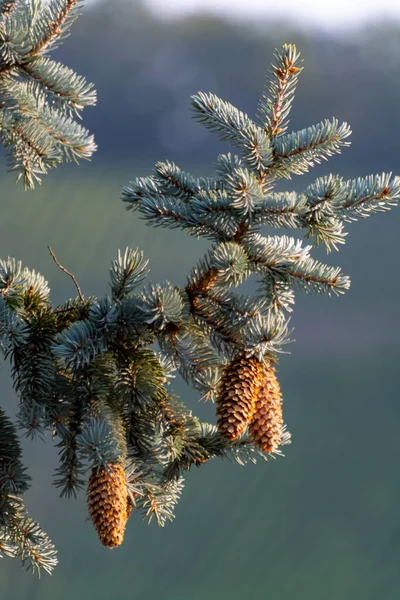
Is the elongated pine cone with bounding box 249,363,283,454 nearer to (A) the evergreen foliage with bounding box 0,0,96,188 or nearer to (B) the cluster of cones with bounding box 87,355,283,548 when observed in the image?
(B) the cluster of cones with bounding box 87,355,283,548

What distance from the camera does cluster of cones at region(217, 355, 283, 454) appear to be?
1.75 feet

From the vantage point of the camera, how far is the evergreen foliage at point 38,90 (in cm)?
49

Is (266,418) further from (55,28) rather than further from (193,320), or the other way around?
(55,28)

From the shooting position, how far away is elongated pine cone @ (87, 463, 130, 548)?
0.53 meters

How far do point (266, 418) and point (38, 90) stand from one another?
0.98ft

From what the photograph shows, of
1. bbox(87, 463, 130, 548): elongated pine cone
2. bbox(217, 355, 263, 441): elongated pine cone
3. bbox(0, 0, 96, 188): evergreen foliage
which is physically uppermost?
bbox(0, 0, 96, 188): evergreen foliage

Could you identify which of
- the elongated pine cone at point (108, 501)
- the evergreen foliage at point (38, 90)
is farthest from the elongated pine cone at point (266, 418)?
the evergreen foliage at point (38, 90)

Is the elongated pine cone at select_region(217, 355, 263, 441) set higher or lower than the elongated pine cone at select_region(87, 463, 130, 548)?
higher

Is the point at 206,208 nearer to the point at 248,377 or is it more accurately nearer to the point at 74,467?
the point at 248,377

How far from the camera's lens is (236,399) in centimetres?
53

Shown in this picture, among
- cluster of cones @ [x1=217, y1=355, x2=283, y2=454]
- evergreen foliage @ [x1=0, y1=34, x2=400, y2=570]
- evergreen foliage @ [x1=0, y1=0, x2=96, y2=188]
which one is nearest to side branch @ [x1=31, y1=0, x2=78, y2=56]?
evergreen foliage @ [x1=0, y1=0, x2=96, y2=188]

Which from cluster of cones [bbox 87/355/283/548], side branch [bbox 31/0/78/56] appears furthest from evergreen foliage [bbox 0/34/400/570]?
side branch [bbox 31/0/78/56]

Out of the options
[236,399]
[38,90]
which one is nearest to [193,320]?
[236,399]

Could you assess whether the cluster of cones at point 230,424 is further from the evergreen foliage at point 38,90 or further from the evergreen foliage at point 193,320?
the evergreen foliage at point 38,90
